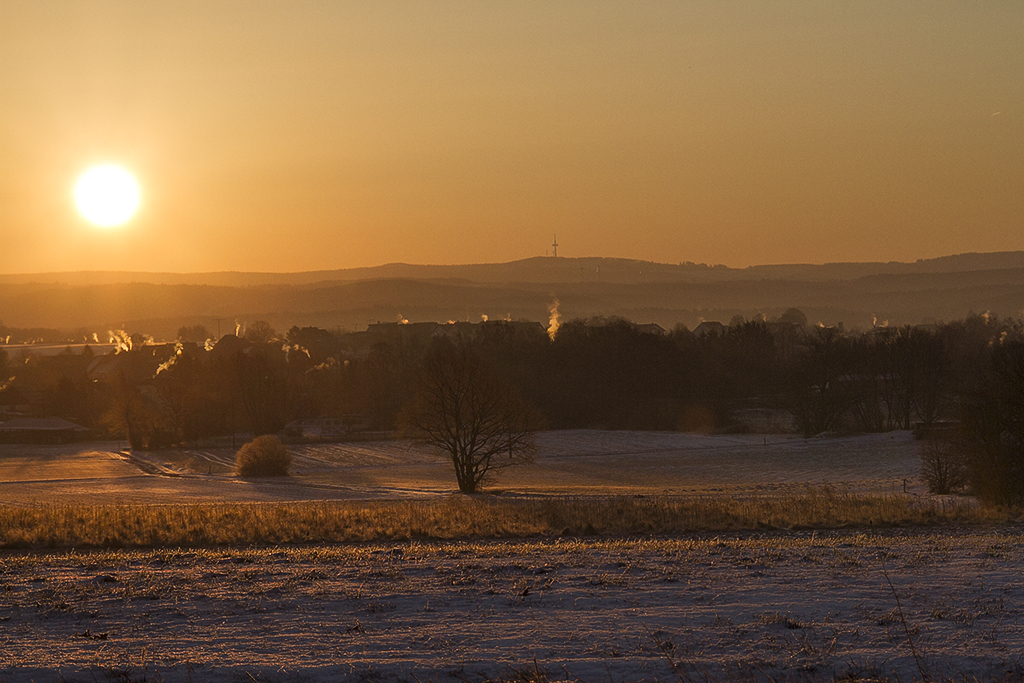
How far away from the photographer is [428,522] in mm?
25500

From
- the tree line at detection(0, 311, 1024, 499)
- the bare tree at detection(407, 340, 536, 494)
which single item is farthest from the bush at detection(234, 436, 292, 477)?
the tree line at detection(0, 311, 1024, 499)

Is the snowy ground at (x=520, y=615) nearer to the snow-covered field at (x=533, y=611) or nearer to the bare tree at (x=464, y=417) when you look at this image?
the snow-covered field at (x=533, y=611)

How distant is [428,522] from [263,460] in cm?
4182

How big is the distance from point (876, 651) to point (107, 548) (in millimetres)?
16939

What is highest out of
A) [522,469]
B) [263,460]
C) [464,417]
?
[464,417]

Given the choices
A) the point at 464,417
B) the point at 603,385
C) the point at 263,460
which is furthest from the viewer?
the point at 603,385

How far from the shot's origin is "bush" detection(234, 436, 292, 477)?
64.6m

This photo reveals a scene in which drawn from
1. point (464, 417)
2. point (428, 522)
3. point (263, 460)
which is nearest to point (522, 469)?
point (464, 417)

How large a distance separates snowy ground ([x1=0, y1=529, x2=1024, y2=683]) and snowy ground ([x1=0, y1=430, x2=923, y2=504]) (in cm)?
2927

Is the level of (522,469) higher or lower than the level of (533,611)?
lower

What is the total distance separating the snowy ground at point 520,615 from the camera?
9930mm

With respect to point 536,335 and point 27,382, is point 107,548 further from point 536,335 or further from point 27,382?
point 27,382

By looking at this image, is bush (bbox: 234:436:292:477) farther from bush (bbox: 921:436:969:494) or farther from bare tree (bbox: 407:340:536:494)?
bush (bbox: 921:436:969:494)

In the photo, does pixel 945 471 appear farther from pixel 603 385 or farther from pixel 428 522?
pixel 603 385
